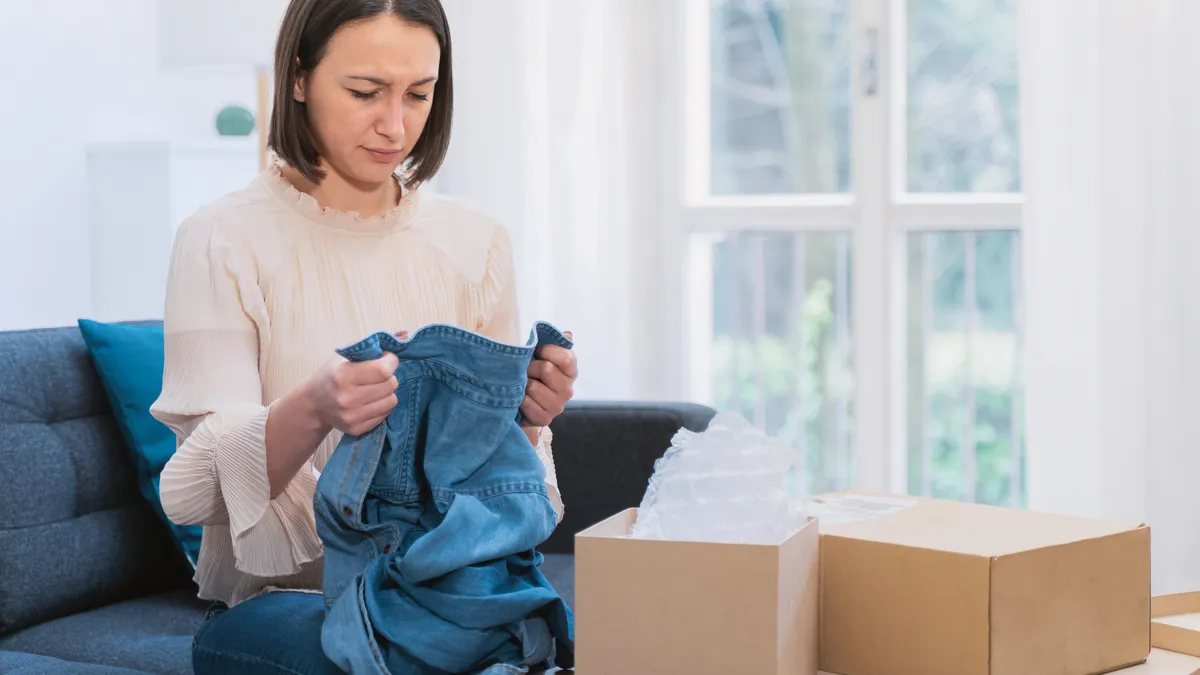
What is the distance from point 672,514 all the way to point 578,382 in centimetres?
180

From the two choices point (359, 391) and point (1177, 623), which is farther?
point (1177, 623)

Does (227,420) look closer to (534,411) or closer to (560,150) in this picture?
(534,411)

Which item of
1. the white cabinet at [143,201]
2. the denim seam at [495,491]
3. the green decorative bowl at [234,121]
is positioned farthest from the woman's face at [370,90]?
the green decorative bowl at [234,121]

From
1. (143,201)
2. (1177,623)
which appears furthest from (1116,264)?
(143,201)

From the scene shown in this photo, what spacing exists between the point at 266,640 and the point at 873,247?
75.2 inches

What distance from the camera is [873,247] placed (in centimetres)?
282

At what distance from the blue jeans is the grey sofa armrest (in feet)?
2.31

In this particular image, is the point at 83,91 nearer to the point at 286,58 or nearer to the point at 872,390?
the point at 286,58

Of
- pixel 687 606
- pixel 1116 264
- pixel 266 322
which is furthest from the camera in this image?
pixel 1116 264

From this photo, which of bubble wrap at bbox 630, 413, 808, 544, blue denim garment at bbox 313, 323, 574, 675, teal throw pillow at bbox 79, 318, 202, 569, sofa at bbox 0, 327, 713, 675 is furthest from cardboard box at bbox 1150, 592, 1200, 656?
teal throw pillow at bbox 79, 318, 202, 569

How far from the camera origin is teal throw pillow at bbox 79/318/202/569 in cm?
176

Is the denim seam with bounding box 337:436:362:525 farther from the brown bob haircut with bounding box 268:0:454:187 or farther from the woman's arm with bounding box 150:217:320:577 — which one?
the brown bob haircut with bounding box 268:0:454:187

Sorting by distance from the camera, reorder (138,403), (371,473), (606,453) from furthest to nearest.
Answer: (606,453)
(138,403)
(371,473)

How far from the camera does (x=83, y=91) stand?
9.69 feet
